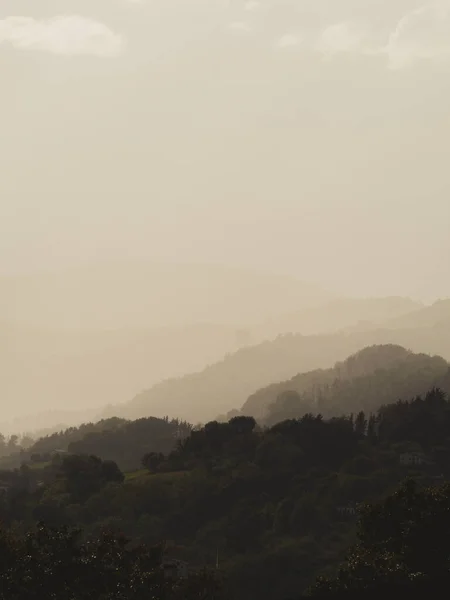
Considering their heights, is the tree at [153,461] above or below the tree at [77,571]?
above

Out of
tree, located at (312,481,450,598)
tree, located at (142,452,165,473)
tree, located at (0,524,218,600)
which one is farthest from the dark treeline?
tree, located at (0,524,218,600)

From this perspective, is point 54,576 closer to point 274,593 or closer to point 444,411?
point 274,593

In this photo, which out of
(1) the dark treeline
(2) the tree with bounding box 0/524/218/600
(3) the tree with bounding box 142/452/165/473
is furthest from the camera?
(3) the tree with bounding box 142/452/165/473

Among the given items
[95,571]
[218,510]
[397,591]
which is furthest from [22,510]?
[397,591]

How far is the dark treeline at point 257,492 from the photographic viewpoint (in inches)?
4943

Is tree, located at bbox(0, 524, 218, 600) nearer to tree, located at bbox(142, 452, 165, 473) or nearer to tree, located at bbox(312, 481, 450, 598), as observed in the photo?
tree, located at bbox(312, 481, 450, 598)

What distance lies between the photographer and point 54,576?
53219mm

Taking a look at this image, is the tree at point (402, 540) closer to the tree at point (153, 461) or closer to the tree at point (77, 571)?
the tree at point (77, 571)

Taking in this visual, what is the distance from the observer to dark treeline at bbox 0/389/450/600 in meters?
126

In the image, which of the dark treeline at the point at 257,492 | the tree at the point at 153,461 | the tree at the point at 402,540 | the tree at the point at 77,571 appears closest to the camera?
the tree at the point at 77,571

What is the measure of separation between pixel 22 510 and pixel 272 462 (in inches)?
1890

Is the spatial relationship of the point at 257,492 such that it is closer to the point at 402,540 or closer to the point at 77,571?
the point at 402,540

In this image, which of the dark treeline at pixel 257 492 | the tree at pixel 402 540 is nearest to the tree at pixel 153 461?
the dark treeline at pixel 257 492

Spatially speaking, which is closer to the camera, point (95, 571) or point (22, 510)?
point (95, 571)
